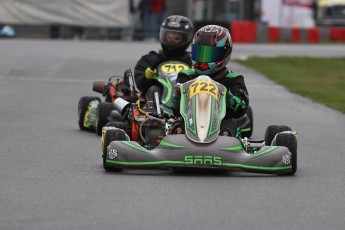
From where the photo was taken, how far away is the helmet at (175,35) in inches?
475

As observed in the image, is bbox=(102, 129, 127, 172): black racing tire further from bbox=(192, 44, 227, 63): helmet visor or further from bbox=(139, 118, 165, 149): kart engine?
bbox=(192, 44, 227, 63): helmet visor

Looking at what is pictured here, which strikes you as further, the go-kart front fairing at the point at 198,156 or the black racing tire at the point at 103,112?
the black racing tire at the point at 103,112

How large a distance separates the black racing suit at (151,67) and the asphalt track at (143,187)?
31.2 inches

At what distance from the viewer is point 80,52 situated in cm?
2506

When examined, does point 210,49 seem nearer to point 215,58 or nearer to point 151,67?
point 215,58

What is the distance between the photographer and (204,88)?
864cm

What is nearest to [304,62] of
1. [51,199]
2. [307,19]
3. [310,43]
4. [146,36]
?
[146,36]

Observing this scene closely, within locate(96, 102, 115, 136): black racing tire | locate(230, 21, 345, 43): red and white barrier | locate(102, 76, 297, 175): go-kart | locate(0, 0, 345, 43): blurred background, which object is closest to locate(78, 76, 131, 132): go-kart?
locate(96, 102, 115, 136): black racing tire

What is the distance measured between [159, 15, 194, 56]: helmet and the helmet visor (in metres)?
2.82

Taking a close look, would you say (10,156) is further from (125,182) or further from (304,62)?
(304,62)

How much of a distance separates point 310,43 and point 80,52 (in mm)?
13503

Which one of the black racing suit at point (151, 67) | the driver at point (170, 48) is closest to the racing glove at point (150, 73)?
the black racing suit at point (151, 67)

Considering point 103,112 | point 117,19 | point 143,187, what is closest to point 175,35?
point 103,112

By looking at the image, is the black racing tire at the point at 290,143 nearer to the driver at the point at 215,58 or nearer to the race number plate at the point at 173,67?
the driver at the point at 215,58
